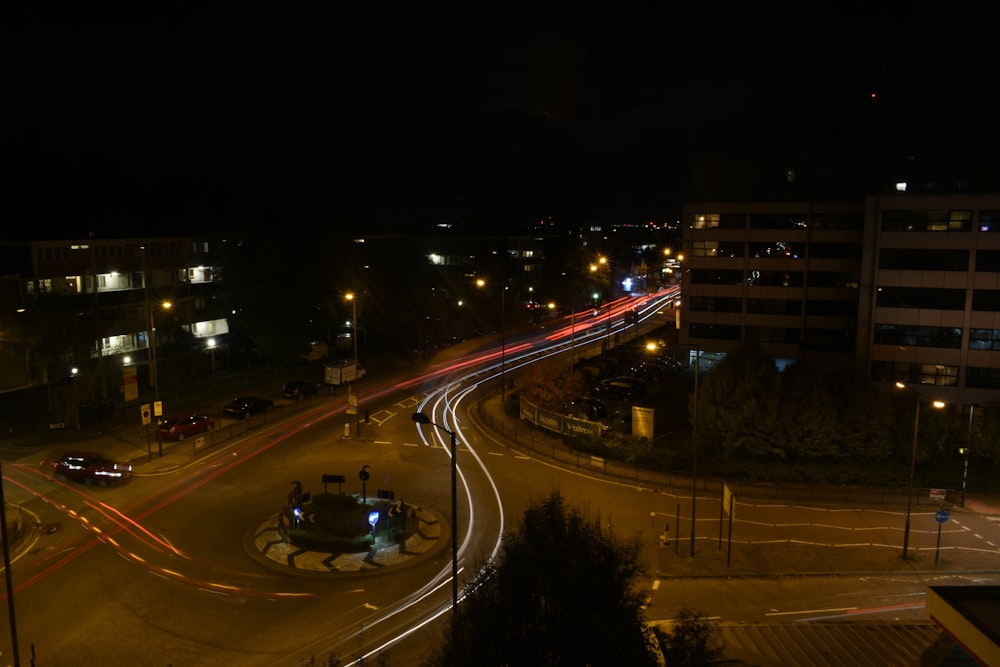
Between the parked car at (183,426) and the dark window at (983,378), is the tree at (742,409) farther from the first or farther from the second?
the parked car at (183,426)

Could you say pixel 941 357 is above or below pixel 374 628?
above

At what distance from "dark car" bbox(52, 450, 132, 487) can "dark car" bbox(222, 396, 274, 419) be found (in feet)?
28.8

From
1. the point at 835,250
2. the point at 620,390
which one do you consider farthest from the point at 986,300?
the point at 620,390

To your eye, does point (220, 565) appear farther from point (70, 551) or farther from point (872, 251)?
point (872, 251)

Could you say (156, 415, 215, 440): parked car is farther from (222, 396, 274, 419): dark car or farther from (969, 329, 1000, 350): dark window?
(969, 329, 1000, 350): dark window

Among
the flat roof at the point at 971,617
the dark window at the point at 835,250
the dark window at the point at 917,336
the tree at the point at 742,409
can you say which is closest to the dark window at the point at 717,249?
the dark window at the point at 835,250

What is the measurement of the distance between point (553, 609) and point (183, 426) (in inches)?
1130

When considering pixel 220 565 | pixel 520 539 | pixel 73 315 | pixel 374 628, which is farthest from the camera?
pixel 73 315

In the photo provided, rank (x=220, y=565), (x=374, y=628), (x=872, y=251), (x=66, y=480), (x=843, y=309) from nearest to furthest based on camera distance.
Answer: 1. (x=374, y=628)
2. (x=220, y=565)
3. (x=66, y=480)
4. (x=872, y=251)
5. (x=843, y=309)

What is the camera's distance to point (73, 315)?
37.2 metres

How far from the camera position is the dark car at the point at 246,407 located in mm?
37406

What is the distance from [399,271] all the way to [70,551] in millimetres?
42668

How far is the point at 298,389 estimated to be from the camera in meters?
42.1

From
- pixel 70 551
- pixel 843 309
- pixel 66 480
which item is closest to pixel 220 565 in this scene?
pixel 70 551
